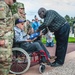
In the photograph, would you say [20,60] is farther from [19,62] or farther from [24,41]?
[24,41]

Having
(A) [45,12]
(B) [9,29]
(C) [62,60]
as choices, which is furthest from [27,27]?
(B) [9,29]

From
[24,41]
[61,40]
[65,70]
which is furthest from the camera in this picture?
[61,40]

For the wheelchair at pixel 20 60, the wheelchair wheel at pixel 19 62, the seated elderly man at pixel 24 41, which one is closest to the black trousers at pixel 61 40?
the seated elderly man at pixel 24 41

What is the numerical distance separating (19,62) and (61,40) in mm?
1574

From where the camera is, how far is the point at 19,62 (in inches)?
350

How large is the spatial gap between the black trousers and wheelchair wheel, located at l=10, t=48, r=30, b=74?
55.9 inches

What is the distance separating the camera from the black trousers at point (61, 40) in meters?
→ 9.72

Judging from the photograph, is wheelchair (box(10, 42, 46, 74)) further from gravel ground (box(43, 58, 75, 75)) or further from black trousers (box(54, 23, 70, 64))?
black trousers (box(54, 23, 70, 64))

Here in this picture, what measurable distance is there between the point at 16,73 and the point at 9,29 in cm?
332

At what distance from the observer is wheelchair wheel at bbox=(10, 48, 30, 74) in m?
8.78

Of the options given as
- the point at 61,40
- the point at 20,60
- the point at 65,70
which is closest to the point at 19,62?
the point at 20,60

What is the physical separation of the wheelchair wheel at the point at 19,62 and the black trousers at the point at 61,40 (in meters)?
1.42

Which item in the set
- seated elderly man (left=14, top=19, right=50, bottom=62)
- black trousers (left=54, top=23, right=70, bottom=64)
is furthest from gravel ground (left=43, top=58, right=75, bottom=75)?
seated elderly man (left=14, top=19, right=50, bottom=62)

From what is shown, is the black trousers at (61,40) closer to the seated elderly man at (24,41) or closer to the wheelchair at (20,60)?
the seated elderly man at (24,41)
